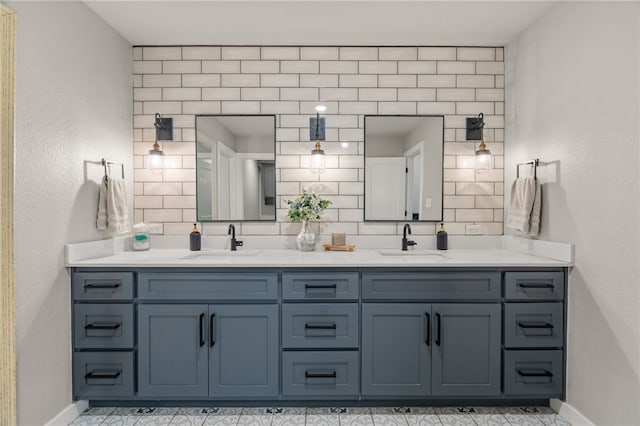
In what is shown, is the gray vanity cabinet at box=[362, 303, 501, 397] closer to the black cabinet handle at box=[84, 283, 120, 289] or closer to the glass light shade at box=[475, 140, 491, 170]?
the glass light shade at box=[475, 140, 491, 170]

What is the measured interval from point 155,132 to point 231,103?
655mm

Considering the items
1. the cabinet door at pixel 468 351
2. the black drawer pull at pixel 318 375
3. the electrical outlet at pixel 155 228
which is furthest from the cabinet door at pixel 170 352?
the cabinet door at pixel 468 351

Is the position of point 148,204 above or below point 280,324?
above

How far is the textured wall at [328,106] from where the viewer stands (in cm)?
282

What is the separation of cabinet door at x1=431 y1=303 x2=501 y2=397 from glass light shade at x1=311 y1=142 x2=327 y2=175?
52.5 inches

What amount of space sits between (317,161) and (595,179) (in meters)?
1.77

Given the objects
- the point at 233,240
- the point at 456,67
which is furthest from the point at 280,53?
the point at 233,240

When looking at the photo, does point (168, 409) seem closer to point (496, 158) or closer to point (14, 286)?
point (14, 286)

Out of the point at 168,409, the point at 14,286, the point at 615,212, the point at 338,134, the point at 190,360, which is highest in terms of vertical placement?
the point at 338,134

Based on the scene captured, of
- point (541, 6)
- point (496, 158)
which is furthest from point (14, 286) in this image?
point (541, 6)

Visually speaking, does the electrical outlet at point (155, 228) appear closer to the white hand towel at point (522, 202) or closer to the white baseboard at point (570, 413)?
the white hand towel at point (522, 202)

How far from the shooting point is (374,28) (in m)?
2.57

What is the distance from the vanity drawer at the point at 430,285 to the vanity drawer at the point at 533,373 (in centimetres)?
42

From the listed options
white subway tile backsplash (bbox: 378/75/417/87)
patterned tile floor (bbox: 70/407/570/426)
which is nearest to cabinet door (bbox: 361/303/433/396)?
patterned tile floor (bbox: 70/407/570/426)
